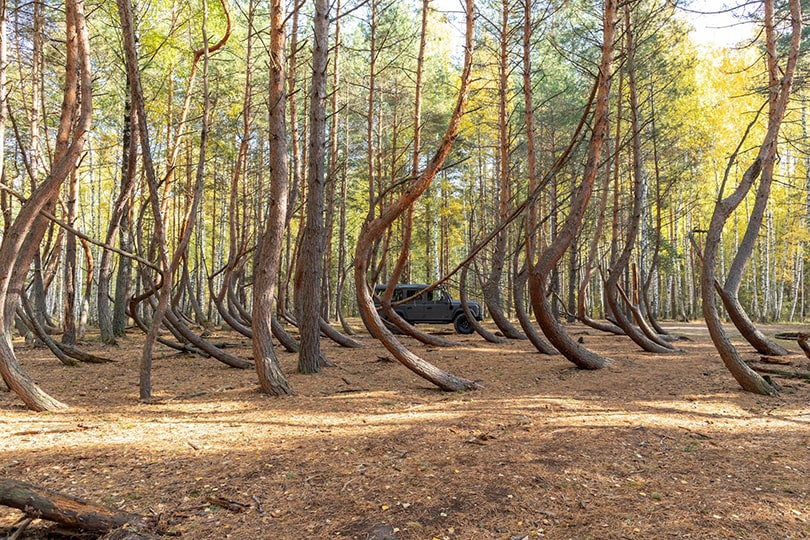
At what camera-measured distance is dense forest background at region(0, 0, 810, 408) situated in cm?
689

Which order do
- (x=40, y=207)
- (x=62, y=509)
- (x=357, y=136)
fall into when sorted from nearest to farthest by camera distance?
(x=62, y=509), (x=40, y=207), (x=357, y=136)

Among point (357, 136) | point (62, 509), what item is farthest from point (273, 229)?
point (357, 136)

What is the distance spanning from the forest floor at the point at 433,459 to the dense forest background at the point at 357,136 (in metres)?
1.61

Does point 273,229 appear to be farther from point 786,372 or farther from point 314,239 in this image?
point 786,372

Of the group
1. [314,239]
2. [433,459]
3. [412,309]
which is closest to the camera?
[433,459]

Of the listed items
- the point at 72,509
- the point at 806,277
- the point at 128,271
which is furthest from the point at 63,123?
the point at 806,277

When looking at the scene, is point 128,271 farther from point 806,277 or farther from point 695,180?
point 806,277

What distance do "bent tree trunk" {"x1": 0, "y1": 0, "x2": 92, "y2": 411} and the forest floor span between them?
0.33 metres

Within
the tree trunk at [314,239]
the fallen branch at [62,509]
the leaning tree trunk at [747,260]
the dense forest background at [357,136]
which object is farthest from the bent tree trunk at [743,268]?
the fallen branch at [62,509]

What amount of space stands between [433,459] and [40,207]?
16.2 ft

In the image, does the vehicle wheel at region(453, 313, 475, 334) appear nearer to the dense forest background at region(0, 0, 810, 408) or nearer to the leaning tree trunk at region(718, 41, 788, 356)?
the dense forest background at region(0, 0, 810, 408)

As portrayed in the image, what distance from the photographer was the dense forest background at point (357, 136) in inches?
271

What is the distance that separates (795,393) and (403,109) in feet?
54.7

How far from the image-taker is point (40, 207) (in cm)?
513
